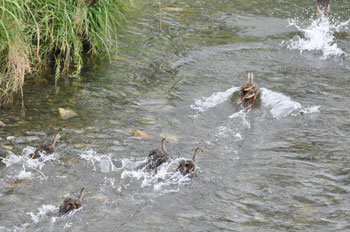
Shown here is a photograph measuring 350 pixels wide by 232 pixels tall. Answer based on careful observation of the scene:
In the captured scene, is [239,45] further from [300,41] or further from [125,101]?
[125,101]

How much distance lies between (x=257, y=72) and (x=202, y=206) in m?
4.31

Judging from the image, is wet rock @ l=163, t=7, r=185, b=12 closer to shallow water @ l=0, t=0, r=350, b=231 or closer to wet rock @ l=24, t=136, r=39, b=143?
shallow water @ l=0, t=0, r=350, b=231

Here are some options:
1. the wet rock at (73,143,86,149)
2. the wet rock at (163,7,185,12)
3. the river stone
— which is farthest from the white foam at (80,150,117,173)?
the wet rock at (163,7,185,12)

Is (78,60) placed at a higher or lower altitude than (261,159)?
higher

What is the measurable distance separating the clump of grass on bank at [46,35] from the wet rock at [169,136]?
1.84 meters

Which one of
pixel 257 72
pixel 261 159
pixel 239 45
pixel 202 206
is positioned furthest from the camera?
pixel 239 45

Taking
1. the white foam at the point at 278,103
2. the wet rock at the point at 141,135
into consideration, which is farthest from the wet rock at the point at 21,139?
the white foam at the point at 278,103

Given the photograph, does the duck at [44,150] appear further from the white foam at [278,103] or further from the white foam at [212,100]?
the white foam at [278,103]

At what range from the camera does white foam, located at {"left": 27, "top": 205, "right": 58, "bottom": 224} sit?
207 inches

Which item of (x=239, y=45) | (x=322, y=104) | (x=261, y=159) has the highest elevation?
(x=239, y=45)

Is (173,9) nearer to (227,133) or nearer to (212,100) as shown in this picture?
(212,100)

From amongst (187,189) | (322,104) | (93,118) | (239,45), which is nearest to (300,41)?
(239,45)

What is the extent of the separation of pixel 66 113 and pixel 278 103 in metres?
2.98

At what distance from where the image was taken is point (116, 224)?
5.26 meters
